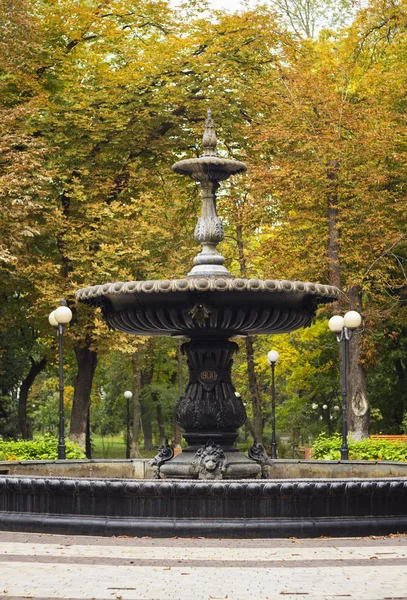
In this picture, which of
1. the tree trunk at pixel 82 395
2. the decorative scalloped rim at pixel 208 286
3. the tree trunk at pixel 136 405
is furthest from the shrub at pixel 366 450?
the tree trunk at pixel 136 405

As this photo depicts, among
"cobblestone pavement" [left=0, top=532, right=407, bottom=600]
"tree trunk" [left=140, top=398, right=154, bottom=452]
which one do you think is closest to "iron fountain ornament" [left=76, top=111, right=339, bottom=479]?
"cobblestone pavement" [left=0, top=532, right=407, bottom=600]

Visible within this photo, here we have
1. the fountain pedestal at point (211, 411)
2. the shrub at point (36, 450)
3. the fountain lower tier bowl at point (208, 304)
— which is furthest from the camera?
the shrub at point (36, 450)

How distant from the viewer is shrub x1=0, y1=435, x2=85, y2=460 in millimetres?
23062

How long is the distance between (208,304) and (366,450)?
10.2 meters

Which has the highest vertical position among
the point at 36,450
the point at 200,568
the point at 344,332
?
the point at 344,332

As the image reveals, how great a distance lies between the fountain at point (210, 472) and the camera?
12062 mm

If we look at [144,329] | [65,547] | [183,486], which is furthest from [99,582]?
[144,329]

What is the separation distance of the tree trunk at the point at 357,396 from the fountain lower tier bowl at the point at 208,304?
15242mm

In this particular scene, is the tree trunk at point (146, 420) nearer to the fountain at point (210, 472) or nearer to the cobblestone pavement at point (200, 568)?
the fountain at point (210, 472)

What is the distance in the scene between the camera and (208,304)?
1360 centimetres

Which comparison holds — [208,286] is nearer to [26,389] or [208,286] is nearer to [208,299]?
[208,299]

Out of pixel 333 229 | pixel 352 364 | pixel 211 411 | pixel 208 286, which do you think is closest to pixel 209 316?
pixel 208 286

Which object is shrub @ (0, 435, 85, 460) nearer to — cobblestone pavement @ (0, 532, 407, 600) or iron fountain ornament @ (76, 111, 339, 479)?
iron fountain ornament @ (76, 111, 339, 479)

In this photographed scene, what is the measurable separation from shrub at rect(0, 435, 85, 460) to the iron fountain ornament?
8.64 meters
